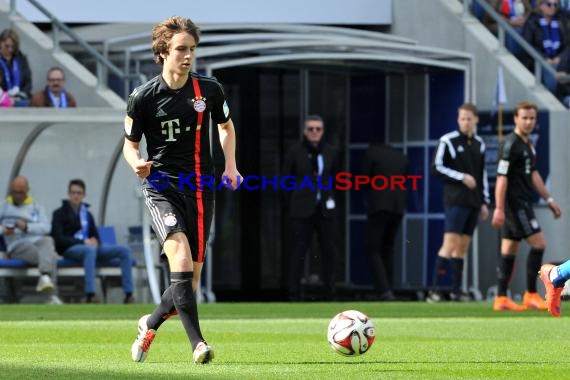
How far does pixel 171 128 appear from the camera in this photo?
32.8ft

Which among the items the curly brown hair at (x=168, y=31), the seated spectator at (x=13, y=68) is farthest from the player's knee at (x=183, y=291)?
the seated spectator at (x=13, y=68)

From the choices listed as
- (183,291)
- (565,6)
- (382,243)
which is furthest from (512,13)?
(183,291)

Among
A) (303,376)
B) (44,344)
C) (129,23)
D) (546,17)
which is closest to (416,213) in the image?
(546,17)

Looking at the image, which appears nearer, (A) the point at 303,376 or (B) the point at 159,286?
(A) the point at 303,376

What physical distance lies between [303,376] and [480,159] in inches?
482

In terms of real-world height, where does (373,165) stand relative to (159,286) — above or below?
above

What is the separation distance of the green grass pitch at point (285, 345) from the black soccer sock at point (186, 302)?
0.73 feet

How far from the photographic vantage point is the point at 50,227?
2050cm

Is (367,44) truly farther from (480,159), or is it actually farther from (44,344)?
(44,344)

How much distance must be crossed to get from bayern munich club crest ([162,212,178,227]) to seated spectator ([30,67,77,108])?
463 inches

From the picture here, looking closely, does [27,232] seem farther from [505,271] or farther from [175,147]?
[175,147]

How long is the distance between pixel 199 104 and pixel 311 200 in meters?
11.7

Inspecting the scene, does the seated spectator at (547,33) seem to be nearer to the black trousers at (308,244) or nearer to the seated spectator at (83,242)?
the black trousers at (308,244)

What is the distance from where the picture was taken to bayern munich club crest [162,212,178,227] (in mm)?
9820
